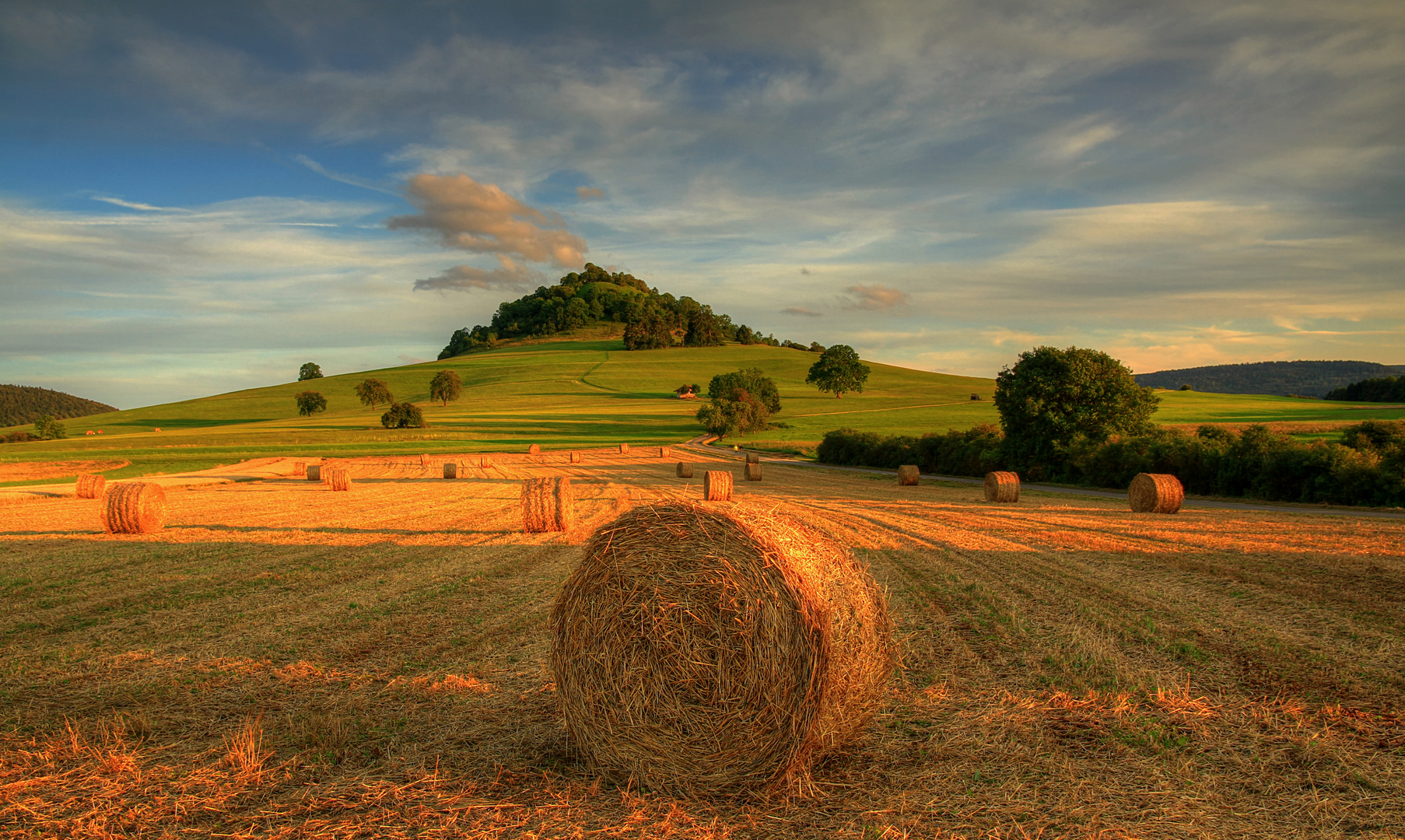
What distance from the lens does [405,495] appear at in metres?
26.6

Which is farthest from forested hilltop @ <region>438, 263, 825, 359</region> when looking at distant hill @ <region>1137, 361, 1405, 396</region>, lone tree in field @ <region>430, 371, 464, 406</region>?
distant hill @ <region>1137, 361, 1405, 396</region>

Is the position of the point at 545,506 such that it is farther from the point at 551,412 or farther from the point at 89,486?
the point at 551,412

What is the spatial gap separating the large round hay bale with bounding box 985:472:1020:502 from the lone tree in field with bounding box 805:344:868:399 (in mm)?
66981

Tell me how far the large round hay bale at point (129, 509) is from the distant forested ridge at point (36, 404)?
12633cm

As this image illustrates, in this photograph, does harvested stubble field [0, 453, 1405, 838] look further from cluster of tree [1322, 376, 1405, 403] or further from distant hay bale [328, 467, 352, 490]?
cluster of tree [1322, 376, 1405, 403]

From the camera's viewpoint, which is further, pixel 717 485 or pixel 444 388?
pixel 444 388

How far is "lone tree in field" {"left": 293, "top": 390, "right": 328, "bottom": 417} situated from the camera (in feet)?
290

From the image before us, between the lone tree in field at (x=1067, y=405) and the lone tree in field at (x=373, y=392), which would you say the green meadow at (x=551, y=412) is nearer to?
the lone tree in field at (x=373, y=392)

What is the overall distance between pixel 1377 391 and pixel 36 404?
19304 centimetres

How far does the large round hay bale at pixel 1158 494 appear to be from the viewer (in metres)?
19.9

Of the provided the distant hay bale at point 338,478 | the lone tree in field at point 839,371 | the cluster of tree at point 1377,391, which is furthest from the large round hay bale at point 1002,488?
the cluster of tree at point 1377,391

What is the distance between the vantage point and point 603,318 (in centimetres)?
15938

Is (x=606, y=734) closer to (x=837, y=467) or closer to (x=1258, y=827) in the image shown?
(x=1258, y=827)

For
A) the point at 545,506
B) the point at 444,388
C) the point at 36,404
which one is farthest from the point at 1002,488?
the point at 36,404
